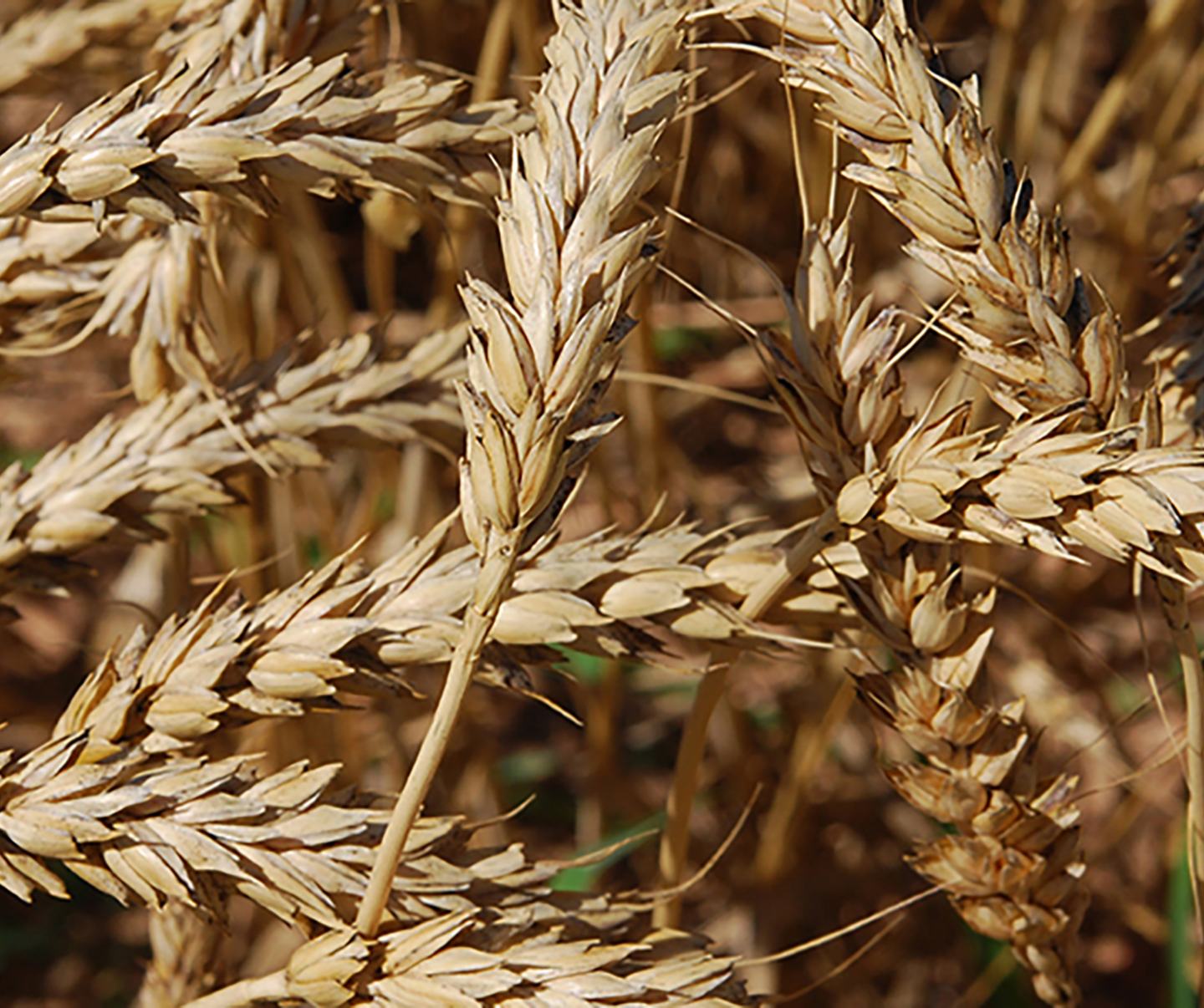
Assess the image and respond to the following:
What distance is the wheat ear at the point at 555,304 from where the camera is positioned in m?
0.69

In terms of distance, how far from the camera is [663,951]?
0.92 m

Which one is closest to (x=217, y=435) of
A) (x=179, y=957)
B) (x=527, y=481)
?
(x=179, y=957)

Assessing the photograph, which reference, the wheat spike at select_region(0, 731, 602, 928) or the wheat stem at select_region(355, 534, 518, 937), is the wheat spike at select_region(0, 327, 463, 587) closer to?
the wheat spike at select_region(0, 731, 602, 928)

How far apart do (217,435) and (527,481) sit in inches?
19.8

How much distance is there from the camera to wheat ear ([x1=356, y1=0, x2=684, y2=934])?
687 millimetres

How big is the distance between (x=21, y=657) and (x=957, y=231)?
184cm

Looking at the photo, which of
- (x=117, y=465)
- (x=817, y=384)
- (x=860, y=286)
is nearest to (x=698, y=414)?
→ (x=860, y=286)

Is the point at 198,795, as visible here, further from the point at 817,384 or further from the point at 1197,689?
the point at 1197,689

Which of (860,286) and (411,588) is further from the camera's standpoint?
(860,286)

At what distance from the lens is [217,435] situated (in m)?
1.10

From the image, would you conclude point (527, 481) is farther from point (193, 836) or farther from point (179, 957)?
point (179, 957)

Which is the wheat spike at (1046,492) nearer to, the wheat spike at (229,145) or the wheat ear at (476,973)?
the wheat ear at (476,973)

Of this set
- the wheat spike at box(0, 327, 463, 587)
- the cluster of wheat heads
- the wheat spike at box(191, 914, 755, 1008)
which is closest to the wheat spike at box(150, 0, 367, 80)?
the cluster of wheat heads

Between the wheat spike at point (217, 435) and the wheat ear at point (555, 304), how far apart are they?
38 centimetres
